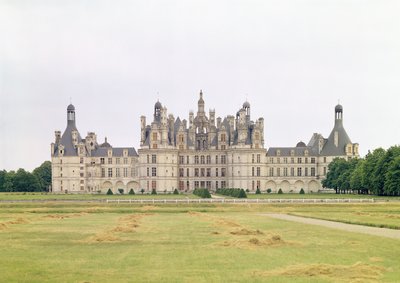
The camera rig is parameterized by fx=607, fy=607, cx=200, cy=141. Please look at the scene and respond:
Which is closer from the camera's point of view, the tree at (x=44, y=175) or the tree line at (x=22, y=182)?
the tree line at (x=22, y=182)

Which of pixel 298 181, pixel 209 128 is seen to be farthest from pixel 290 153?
pixel 209 128

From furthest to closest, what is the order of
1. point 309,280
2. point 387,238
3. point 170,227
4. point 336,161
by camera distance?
1. point 336,161
2. point 170,227
3. point 387,238
4. point 309,280

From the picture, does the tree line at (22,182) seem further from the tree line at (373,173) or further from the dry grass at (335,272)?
the dry grass at (335,272)

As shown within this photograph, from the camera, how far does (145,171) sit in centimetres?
12362

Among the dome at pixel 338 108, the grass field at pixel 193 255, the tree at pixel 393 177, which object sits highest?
the dome at pixel 338 108

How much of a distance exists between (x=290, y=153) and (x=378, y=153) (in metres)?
34.1

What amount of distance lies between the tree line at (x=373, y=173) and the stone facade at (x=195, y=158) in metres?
12.7

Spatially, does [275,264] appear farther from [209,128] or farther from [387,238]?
[209,128]

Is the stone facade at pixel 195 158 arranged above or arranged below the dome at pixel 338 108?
below

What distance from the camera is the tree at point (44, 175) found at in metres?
139

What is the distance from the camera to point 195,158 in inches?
5084

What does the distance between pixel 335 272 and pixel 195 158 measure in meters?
109

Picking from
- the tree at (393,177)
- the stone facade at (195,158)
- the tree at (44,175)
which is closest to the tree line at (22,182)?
the tree at (44,175)

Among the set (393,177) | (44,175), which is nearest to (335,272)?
(393,177)
